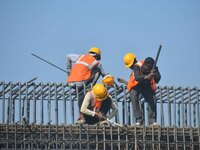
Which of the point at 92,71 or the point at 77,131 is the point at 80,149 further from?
the point at 92,71

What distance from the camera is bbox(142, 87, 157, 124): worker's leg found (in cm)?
2930

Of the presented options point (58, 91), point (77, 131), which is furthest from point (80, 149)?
point (58, 91)

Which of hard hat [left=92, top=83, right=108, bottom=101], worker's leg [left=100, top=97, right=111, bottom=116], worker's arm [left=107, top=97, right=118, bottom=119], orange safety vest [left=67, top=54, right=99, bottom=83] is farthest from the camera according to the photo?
orange safety vest [left=67, top=54, right=99, bottom=83]

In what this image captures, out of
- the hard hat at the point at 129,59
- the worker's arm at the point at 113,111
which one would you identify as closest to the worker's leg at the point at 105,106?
the worker's arm at the point at 113,111

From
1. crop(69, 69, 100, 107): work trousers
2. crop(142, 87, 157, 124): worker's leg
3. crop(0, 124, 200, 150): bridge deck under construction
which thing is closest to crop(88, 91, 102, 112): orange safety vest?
crop(69, 69, 100, 107): work trousers

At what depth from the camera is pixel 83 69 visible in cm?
3005

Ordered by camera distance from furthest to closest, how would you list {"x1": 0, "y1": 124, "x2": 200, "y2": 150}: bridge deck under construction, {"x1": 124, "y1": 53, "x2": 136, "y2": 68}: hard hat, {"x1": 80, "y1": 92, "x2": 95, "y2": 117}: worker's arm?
{"x1": 124, "y1": 53, "x2": 136, "y2": 68}: hard hat → {"x1": 80, "y1": 92, "x2": 95, "y2": 117}: worker's arm → {"x1": 0, "y1": 124, "x2": 200, "y2": 150}: bridge deck under construction

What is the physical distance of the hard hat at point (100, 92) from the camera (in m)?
28.7

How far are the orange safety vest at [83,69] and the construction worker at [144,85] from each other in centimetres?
142

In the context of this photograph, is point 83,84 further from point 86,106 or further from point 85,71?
point 86,106

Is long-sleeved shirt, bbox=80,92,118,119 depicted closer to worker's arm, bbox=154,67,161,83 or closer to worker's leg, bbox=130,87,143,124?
worker's leg, bbox=130,87,143,124

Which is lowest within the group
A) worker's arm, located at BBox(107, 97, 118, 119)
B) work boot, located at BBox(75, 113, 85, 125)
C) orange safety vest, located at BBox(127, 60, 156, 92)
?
work boot, located at BBox(75, 113, 85, 125)

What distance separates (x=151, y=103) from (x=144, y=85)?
605mm

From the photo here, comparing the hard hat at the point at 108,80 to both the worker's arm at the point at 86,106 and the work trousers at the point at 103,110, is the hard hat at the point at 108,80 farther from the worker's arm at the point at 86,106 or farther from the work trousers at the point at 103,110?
the worker's arm at the point at 86,106
